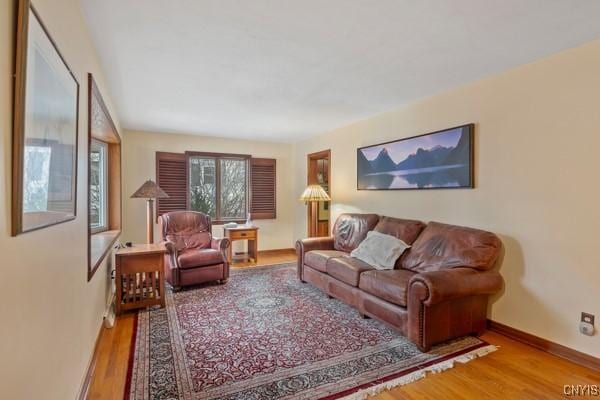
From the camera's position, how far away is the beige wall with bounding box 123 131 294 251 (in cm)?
492

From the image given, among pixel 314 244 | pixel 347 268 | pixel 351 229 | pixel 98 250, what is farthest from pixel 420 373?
pixel 98 250

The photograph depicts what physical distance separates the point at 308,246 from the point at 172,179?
9.28 feet

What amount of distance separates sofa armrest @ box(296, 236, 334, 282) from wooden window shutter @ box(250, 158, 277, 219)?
2048 millimetres

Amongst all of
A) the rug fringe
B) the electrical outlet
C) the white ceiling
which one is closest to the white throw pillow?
the rug fringe

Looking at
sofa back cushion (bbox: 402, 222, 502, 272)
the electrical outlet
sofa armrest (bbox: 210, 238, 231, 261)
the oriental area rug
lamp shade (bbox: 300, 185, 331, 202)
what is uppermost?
lamp shade (bbox: 300, 185, 331, 202)

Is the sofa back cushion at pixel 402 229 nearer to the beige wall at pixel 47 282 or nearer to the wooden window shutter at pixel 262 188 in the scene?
the beige wall at pixel 47 282

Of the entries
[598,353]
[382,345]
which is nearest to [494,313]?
[598,353]

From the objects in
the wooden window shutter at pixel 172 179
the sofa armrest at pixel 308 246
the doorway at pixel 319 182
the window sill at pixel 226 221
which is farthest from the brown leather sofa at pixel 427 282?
the wooden window shutter at pixel 172 179

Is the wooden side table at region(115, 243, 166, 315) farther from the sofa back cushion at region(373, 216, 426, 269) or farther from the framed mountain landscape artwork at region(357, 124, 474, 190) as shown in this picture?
the framed mountain landscape artwork at region(357, 124, 474, 190)

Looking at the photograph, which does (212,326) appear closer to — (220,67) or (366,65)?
(220,67)

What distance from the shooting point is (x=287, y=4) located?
68.4 inches

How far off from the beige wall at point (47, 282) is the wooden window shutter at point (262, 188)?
3801 millimetres

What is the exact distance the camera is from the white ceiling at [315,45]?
1.79m

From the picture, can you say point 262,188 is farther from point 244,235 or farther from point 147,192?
point 147,192
